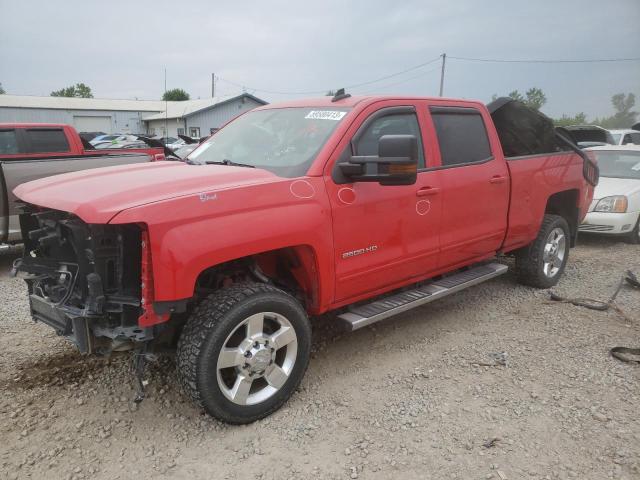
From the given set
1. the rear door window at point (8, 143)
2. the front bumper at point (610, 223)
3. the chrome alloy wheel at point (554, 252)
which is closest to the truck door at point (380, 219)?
the chrome alloy wheel at point (554, 252)

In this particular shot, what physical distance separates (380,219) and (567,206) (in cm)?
328

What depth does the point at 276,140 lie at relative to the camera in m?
3.57

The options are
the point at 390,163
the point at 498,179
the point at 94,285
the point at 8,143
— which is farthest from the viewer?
the point at 8,143

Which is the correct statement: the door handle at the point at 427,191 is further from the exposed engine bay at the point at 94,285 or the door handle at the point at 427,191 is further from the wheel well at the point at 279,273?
the exposed engine bay at the point at 94,285

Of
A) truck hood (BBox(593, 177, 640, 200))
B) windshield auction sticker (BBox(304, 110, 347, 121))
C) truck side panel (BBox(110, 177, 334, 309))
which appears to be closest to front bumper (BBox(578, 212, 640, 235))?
truck hood (BBox(593, 177, 640, 200))

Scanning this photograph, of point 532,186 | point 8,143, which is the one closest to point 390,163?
point 532,186

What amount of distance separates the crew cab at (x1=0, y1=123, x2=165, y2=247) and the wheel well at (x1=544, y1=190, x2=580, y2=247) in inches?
179

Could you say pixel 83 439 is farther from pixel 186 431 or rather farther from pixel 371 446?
pixel 371 446

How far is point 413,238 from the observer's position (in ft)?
12.1

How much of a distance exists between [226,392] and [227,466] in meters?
0.39

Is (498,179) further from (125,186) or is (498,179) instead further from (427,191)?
(125,186)

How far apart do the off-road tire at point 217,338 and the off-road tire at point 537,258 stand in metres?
3.26

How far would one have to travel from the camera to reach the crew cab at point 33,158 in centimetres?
550

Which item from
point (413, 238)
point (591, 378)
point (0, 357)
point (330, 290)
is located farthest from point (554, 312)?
point (0, 357)
